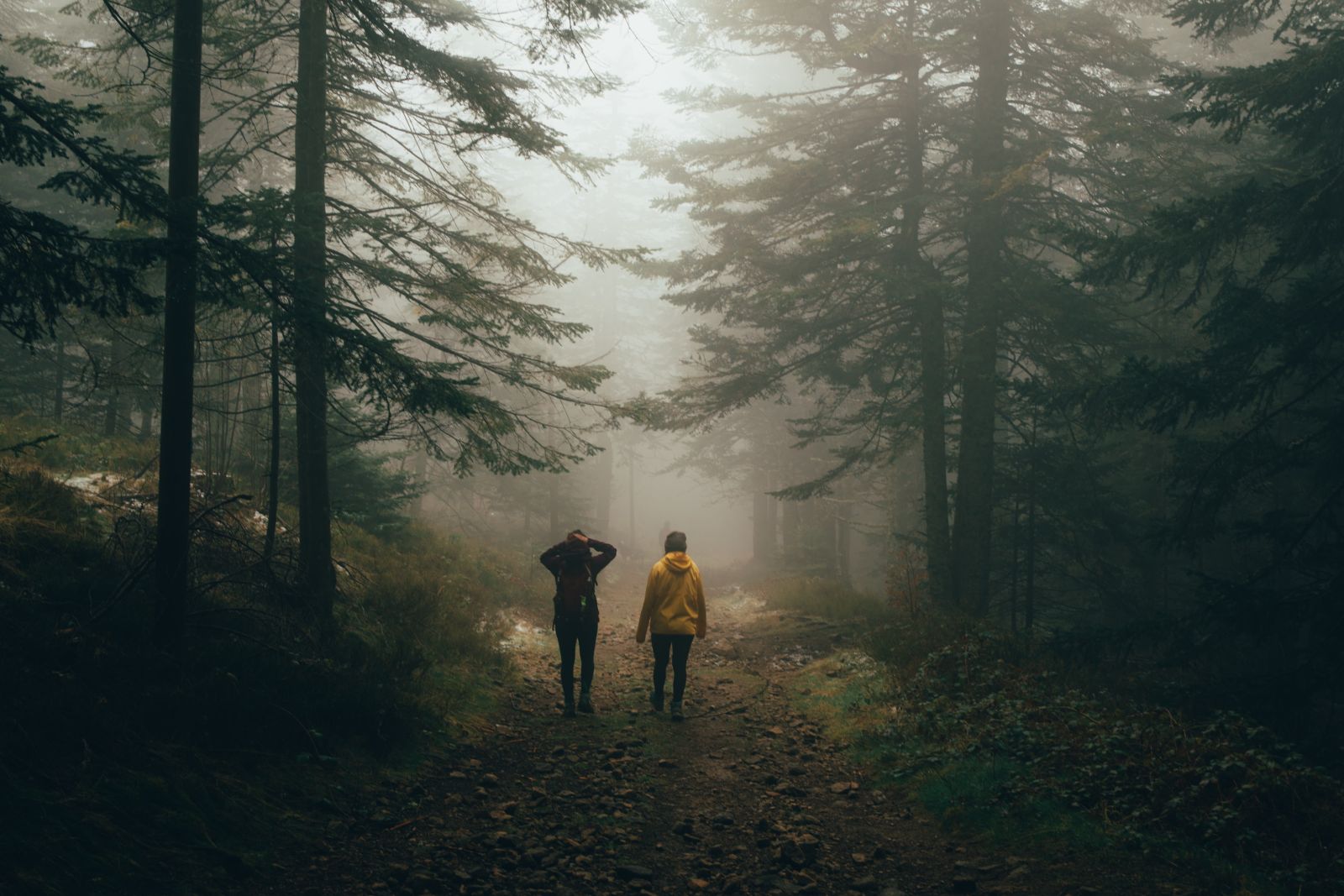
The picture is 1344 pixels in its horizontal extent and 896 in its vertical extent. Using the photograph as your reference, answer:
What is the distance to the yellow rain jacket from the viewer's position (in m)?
9.55

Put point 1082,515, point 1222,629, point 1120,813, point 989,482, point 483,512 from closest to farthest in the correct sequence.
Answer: point 1120,813 < point 1222,629 < point 989,482 < point 1082,515 < point 483,512

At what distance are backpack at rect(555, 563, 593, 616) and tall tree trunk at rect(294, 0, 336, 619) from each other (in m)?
2.78

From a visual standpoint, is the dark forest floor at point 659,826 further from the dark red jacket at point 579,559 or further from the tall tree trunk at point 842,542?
the tall tree trunk at point 842,542

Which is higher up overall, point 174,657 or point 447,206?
point 447,206

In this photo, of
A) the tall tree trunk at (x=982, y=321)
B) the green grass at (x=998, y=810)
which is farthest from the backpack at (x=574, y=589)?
the tall tree trunk at (x=982, y=321)

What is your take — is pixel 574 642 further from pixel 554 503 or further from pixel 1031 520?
pixel 554 503

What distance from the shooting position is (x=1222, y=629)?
29.1 feet

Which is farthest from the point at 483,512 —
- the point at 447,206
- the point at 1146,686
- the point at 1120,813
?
the point at 1120,813

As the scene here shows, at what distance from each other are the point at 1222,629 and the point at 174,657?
1099 centimetres

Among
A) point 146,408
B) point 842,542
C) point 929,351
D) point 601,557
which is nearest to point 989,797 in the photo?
point 601,557

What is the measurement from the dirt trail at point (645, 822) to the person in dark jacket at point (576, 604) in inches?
19.1

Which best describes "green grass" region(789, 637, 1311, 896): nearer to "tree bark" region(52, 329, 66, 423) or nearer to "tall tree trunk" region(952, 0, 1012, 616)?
"tall tree trunk" region(952, 0, 1012, 616)

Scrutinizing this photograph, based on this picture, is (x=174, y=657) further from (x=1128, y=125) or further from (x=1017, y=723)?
(x=1128, y=125)

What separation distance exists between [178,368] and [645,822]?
17.6 feet
